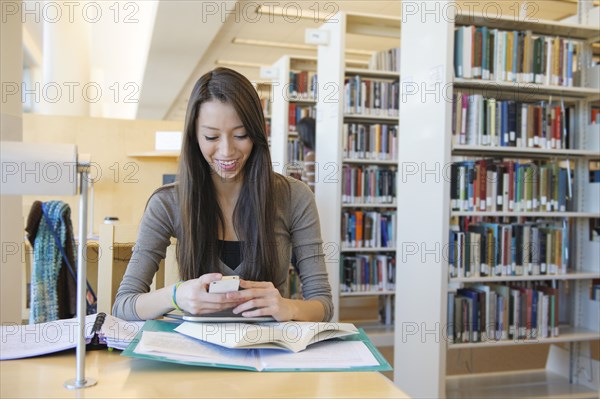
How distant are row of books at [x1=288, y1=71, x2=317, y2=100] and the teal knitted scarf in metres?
2.62

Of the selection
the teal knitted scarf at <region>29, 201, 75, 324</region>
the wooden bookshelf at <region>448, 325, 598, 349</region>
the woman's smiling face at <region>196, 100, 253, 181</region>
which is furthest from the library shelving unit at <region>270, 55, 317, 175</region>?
the woman's smiling face at <region>196, 100, 253, 181</region>

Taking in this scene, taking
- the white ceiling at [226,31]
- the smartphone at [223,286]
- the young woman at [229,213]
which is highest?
the white ceiling at [226,31]

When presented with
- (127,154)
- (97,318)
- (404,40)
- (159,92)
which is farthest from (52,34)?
(97,318)

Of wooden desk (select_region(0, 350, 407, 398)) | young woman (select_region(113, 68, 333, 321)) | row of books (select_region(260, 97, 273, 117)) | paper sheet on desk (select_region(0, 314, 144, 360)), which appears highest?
row of books (select_region(260, 97, 273, 117))

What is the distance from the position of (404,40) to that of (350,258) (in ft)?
5.61

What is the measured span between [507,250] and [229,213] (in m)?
1.91

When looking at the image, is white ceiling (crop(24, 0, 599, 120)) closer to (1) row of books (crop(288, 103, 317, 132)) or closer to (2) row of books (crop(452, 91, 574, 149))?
(2) row of books (crop(452, 91, 574, 149))

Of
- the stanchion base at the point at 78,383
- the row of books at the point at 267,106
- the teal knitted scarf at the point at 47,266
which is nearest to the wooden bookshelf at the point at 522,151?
the teal knitted scarf at the point at 47,266

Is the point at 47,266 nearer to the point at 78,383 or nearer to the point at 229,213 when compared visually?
the point at 229,213

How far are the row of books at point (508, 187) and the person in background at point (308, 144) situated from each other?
1463mm

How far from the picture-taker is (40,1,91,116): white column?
7551 millimetres

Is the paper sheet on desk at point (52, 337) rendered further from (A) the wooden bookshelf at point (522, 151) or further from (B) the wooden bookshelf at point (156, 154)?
(B) the wooden bookshelf at point (156, 154)

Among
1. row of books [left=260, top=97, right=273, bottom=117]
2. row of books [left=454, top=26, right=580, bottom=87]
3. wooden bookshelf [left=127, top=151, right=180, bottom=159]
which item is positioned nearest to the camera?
row of books [left=454, top=26, right=580, bottom=87]

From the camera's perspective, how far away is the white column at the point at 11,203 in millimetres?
1936
